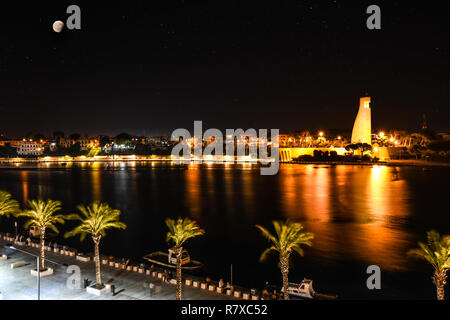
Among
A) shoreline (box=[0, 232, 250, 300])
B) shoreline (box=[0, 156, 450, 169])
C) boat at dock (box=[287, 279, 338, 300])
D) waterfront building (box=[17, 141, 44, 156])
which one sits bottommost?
boat at dock (box=[287, 279, 338, 300])

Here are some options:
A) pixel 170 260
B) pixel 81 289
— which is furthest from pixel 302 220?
pixel 81 289

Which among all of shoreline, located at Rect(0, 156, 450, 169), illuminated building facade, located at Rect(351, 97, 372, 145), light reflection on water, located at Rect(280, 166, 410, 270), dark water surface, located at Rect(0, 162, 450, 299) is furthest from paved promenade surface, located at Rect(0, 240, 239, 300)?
illuminated building facade, located at Rect(351, 97, 372, 145)

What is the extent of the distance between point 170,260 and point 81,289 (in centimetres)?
775

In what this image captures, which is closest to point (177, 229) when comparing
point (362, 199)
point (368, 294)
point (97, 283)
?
point (97, 283)

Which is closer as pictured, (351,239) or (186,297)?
(186,297)

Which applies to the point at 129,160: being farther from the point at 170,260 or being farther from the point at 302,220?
the point at 170,260

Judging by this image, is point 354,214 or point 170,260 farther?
point 354,214

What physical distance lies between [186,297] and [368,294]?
415 inches

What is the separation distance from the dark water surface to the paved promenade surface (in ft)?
18.2

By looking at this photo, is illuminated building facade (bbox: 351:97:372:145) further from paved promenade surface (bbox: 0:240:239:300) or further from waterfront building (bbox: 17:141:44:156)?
waterfront building (bbox: 17:141:44:156)

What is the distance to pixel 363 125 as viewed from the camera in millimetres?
110125

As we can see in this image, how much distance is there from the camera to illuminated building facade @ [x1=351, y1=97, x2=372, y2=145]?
351ft
